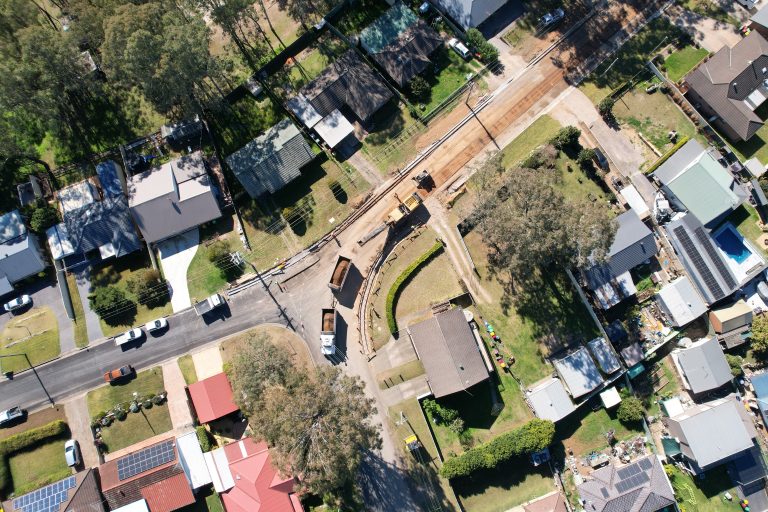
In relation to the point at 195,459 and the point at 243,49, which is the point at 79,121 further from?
the point at 195,459

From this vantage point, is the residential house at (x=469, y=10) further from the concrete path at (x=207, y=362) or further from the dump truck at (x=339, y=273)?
the concrete path at (x=207, y=362)

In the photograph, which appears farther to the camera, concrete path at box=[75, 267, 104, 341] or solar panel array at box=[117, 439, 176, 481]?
concrete path at box=[75, 267, 104, 341]

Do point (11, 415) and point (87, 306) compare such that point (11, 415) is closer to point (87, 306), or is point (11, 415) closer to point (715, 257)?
point (87, 306)

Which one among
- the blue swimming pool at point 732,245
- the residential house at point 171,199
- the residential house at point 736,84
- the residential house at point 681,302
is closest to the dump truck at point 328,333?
the residential house at point 171,199

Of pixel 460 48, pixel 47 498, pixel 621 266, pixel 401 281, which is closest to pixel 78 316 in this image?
pixel 47 498

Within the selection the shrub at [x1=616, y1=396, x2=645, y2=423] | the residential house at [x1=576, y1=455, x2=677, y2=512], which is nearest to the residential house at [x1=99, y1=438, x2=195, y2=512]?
the residential house at [x1=576, y1=455, x2=677, y2=512]

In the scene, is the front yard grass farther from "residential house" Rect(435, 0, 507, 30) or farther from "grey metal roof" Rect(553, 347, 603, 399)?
"residential house" Rect(435, 0, 507, 30)
